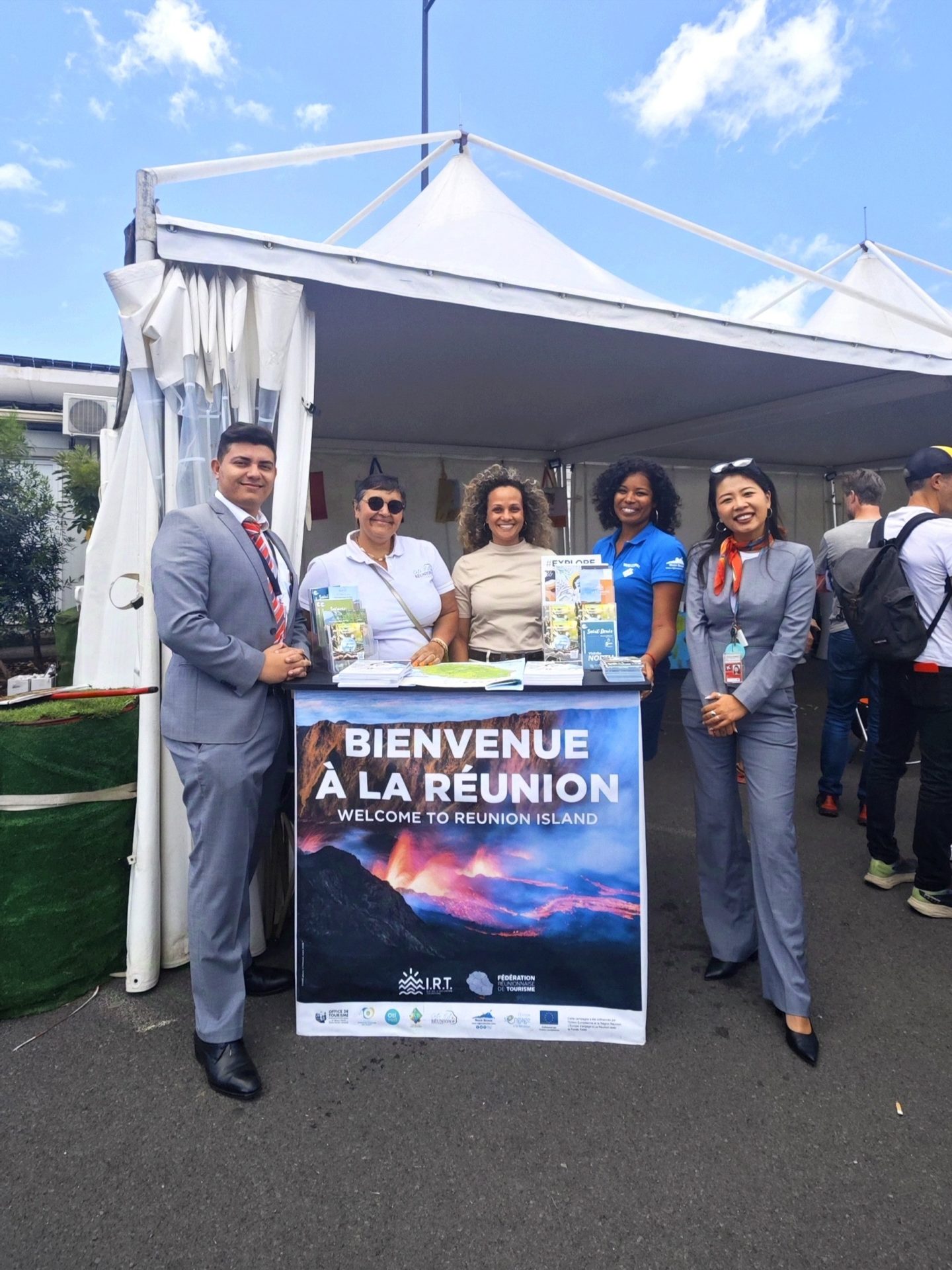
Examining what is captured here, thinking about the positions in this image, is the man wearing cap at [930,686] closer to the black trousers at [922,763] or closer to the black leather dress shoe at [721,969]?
the black trousers at [922,763]

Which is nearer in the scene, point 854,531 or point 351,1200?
point 351,1200

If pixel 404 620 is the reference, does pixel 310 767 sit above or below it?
below

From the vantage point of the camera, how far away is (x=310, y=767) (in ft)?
6.69

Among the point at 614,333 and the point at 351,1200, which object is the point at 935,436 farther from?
the point at 351,1200

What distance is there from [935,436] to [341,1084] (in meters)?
8.44

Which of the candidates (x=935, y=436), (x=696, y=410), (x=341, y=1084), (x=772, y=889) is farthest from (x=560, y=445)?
(x=341, y=1084)

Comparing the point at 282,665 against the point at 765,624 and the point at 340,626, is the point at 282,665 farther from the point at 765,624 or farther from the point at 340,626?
the point at 765,624

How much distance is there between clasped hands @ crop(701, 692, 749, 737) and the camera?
209 cm

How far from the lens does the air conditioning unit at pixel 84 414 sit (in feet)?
34.6

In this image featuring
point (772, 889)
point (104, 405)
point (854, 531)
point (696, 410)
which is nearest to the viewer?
point (772, 889)

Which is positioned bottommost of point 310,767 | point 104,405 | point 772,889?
point 772,889

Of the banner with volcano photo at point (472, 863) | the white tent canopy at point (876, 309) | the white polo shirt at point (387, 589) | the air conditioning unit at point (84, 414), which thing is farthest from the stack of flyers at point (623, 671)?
the air conditioning unit at point (84, 414)

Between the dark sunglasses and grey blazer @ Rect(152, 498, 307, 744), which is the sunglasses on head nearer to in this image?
the dark sunglasses

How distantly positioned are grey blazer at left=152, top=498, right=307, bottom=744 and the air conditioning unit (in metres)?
10.2
